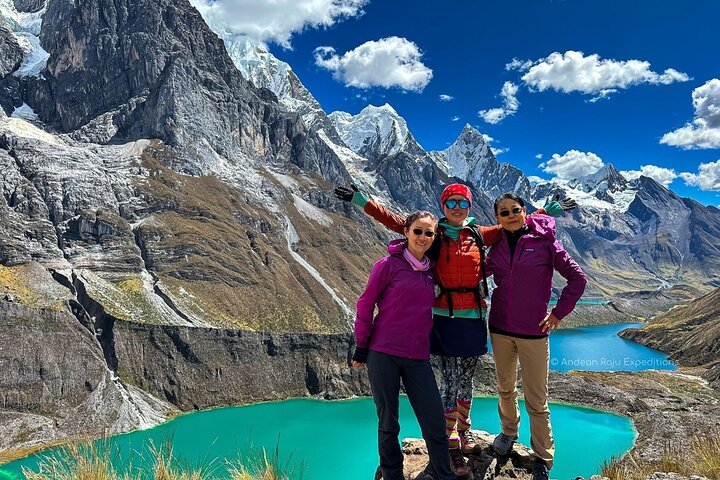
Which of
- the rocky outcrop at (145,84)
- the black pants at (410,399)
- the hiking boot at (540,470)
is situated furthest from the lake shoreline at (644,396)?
the rocky outcrop at (145,84)

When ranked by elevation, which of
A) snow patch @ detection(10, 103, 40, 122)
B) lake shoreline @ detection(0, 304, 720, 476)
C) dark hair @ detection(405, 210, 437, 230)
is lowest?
lake shoreline @ detection(0, 304, 720, 476)

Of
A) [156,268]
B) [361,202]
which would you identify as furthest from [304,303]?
[361,202]

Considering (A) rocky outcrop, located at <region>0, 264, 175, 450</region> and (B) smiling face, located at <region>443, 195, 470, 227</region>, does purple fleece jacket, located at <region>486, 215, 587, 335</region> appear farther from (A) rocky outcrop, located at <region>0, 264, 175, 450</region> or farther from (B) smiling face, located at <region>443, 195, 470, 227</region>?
(A) rocky outcrop, located at <region>0, 264, 175, 450</region>

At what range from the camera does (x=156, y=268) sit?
332 feet

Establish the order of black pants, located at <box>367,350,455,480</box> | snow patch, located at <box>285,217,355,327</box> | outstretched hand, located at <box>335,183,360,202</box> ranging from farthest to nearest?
snow patch, located at <box>285,217,355,327</box>, outstretched hand, located at <box>335,183,360,202</box>, black pants, located at <box>367,350,455,480</box>

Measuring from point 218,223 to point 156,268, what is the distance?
90.1 feet

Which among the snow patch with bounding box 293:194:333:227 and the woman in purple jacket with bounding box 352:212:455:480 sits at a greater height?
the snow patch with bounding box 293:194:333:227

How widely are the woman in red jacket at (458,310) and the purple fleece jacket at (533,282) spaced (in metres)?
0.38

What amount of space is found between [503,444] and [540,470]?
2.75 feet

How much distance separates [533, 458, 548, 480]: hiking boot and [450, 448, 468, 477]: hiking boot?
104 cm

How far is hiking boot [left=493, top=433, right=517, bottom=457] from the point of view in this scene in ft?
25.0

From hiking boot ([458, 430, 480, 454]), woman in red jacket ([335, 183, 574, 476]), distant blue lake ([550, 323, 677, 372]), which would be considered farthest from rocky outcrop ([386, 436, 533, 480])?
distant blue lake ([550, 323, 677, 372])

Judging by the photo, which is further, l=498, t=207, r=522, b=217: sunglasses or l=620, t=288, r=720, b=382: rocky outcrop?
l=620, t=288, r=720, b=382: rocky outcrop

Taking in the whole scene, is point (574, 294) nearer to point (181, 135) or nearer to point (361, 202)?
point (361, 202)
